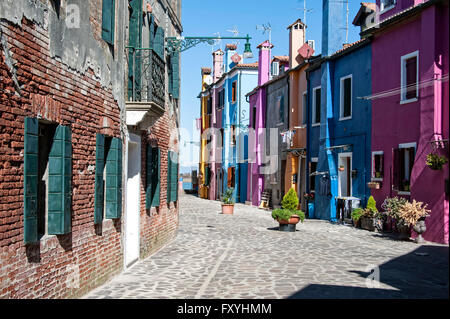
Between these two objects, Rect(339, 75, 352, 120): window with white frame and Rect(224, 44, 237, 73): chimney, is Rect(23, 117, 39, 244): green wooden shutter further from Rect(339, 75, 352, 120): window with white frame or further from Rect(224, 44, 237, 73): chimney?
Rect(224, 44, 237, 73): chimney

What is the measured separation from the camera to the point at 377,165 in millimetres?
18141

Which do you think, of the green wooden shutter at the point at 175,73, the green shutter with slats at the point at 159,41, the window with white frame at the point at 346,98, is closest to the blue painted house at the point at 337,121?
the window with white frame at the point at 346,98

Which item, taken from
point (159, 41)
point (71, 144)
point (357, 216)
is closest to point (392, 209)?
point (357, 216)

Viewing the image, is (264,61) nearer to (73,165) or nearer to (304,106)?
(304,106)

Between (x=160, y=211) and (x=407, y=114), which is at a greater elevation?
(x=407, y=114)

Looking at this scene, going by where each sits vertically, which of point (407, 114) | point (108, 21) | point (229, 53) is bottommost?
point (407, 114)

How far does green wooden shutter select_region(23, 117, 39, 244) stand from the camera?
17.3 ft

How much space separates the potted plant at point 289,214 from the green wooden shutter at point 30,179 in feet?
40.9

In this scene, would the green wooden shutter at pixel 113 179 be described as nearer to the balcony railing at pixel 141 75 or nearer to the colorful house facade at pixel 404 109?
the balcony railing at pixel 141 75

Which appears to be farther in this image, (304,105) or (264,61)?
(264,61)

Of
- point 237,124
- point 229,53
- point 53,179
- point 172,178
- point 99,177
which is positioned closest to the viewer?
point 53,179

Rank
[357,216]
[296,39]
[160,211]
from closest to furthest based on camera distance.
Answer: [160,211]
[357,216]
[296,39]

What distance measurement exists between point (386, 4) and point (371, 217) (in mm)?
7767
